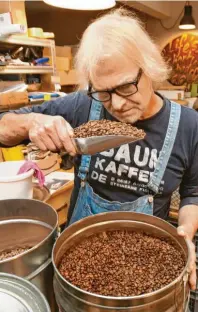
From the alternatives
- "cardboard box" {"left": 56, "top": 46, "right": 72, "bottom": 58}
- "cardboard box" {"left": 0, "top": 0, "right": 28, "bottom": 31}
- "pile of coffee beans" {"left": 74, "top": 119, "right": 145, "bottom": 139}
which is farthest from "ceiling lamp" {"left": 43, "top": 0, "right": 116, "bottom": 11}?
"cardboard box" {"left": 56, "top": 46, "right": 72, "bottom": 58}

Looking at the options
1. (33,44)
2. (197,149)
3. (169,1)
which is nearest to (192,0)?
(169,1)

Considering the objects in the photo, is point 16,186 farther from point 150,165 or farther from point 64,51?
point 64,51

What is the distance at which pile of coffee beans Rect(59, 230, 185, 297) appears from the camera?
0.67m

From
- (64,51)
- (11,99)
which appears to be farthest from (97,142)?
(64,51)

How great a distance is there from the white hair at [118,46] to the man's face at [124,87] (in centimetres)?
2

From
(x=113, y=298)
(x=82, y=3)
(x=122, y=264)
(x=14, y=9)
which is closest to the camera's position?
(x=113, y=298)

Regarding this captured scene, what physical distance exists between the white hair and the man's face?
24 millimetres

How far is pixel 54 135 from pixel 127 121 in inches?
14.6

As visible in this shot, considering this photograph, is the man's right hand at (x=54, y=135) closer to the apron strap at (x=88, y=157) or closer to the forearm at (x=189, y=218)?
the apron strap at (x=88, y=157)

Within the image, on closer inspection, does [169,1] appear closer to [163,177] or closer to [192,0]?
[192,0]

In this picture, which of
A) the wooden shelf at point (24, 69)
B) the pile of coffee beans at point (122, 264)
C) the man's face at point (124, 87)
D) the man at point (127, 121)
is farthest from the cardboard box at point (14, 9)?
the pile of coffee beans at point (122, 264)

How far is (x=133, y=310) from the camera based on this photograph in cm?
52

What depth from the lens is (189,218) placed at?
3.65 ft

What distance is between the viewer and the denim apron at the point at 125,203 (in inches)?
46.7
